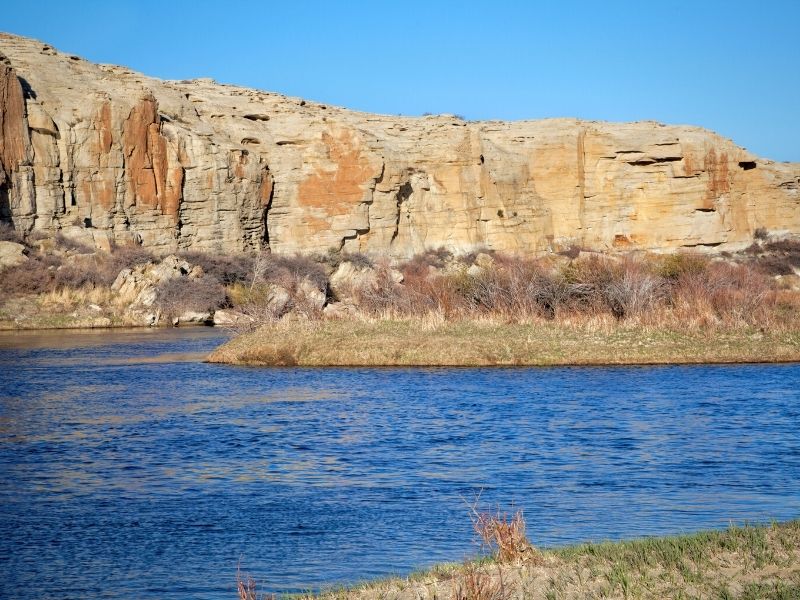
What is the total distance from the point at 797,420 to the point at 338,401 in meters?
9.60

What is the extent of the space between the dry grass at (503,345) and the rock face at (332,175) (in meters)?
31.0

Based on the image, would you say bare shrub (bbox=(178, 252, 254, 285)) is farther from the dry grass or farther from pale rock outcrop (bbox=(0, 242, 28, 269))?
the dry grass

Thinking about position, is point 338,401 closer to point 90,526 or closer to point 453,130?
point 90,526

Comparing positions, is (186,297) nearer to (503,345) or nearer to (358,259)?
(358,259)

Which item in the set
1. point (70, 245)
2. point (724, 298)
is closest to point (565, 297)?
point (724, 298)

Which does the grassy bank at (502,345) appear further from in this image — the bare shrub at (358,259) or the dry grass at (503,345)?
the bare shrub at (358,259)

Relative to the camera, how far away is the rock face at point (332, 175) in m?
61.0

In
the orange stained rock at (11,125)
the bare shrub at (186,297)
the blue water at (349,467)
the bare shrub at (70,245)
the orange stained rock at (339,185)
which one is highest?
the orange stained rock at (11,125)

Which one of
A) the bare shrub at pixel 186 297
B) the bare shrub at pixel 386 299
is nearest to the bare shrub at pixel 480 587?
the bare shrub at pixel 386 299

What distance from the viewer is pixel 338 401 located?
2325 cm

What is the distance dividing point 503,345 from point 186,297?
90.8 feet

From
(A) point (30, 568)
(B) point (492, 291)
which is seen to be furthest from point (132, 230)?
(A) point (30, 568)

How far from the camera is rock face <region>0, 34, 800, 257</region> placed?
6103 centimetres

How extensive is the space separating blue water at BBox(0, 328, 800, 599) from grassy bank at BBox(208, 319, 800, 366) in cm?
153
